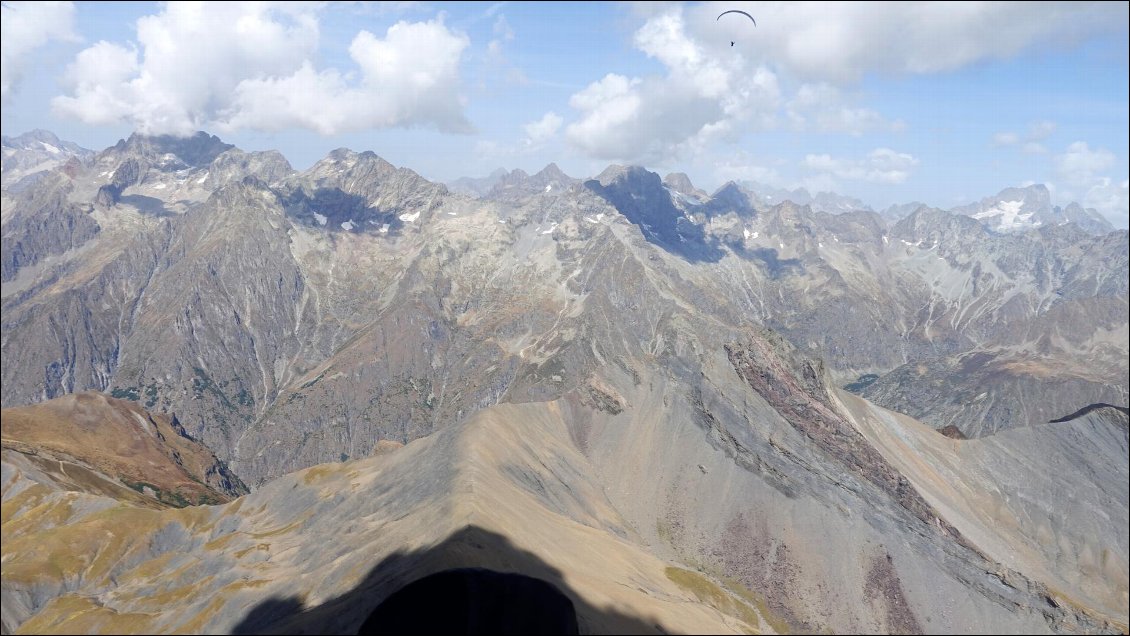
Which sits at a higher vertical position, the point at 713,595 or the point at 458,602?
the point at 458,602

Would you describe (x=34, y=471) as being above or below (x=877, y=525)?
above

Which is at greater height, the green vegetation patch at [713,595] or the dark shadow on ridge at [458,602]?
the dark shadow on ridge at [458,602]

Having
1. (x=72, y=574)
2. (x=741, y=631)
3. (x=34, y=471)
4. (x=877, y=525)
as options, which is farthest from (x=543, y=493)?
(x=34, y=471)

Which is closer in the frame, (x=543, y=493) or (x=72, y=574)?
(x=72, y=574)

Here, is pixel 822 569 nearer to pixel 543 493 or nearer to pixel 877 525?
pixel 877 525

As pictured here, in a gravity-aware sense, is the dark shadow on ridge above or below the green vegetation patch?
above

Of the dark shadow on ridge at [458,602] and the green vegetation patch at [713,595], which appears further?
the green vegetation patch at [713,595]

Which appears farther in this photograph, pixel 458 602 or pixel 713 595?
pixel 713 595

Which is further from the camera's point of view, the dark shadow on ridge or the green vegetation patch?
the green vegetation patch
